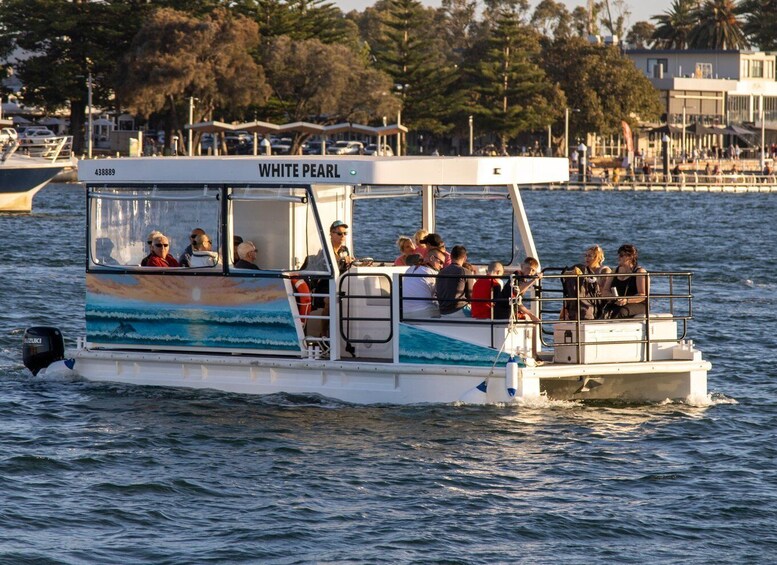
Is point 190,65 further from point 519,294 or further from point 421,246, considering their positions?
point 519,294

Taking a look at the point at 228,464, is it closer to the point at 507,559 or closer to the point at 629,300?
the point at 507,559

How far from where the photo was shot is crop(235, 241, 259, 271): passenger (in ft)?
51.0

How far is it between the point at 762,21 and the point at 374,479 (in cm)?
15857

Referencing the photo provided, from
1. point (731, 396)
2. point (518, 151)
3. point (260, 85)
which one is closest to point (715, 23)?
point (518, 151)

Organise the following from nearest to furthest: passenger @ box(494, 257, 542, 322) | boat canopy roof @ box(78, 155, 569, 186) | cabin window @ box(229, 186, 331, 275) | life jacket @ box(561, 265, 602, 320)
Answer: passenger @ box(494, 257, 542, 322), boat canopy roof @ box(78, 155, 569, 186), life jacket @ box(561, 265, 602, 320), cabin window @ box(229, 186, 331, 275)

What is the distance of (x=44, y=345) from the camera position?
1689 centimetres

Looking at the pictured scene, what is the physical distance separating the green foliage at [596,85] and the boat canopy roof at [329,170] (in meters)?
107

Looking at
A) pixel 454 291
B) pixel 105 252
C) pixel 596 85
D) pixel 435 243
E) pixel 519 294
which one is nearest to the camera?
pixel 519 294

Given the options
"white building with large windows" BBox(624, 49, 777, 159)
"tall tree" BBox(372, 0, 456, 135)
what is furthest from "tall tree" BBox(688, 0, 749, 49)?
"tall tree" BBox(372, 0, 456, 135)

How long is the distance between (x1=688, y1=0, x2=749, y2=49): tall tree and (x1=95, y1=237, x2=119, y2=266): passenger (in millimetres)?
155219

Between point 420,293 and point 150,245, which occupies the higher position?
point 150,245

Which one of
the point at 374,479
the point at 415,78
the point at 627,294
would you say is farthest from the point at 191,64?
the point at 374,479

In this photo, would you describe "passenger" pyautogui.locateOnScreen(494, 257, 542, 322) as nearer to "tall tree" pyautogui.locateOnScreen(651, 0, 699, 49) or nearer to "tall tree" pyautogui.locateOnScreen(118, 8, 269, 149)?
"tall tree" pyautogui.locateOnScreen(118, 8, 269, 149)

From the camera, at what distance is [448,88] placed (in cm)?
11681
